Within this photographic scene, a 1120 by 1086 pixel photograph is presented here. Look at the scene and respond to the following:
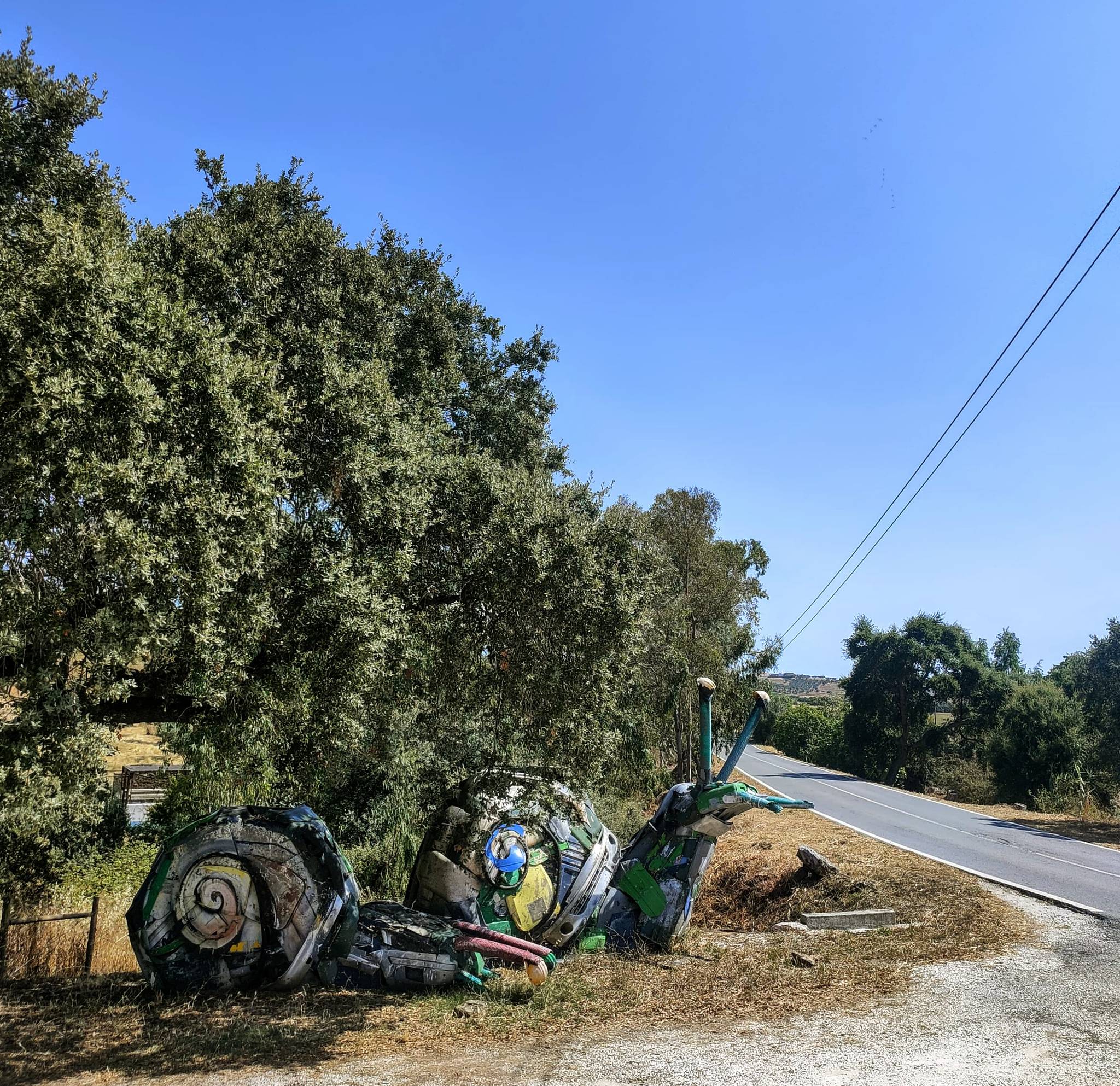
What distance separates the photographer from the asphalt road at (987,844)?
567 inches

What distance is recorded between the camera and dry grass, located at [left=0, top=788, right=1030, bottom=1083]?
8102 millimetres

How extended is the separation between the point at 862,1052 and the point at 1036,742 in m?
31.6

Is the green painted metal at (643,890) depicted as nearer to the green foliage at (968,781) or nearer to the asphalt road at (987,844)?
the asphalt road at (987,844)

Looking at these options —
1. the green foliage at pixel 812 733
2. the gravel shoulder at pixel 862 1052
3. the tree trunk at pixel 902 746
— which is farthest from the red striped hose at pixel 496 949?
the green foliage at pixel 812 733

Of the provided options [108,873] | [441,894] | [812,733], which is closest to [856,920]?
[441,894]

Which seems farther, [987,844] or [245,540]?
[987,844]

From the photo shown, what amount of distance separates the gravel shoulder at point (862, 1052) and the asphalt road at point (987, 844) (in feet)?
16.1

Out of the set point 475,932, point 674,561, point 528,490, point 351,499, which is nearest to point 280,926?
point 475,932

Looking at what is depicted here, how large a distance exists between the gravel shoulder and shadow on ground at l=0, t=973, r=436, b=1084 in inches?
20.5

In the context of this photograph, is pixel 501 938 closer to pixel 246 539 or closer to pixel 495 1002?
pixel 495 1002

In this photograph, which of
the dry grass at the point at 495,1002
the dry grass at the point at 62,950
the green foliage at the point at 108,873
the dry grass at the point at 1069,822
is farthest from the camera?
the dry grass at the point at 1069,822

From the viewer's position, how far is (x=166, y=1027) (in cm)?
864

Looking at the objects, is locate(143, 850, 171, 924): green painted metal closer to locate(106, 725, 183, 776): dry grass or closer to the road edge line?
the road edge line

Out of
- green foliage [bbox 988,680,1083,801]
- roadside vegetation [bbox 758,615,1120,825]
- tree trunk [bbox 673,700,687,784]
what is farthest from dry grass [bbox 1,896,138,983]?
green foliage [bbox 988,680,1083,801]
